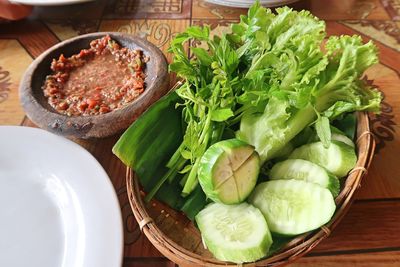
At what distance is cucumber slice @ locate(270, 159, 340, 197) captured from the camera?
62 cm

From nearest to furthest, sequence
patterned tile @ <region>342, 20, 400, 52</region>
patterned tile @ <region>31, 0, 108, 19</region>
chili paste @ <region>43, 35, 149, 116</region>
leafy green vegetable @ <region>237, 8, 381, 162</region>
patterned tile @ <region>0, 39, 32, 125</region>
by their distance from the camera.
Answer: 1. leafy green vegetable @ <region>237, 8, 381, 162</region>
2. chili paste @ <region>43, 35, 149, 116</region>
3. patterned tile @ <region>0, 39, 32, 125</region>
4. patterned tile @ <region>342, 20, 400, 52</region>
5. patterned tile @ <region>31, 0, 108, 19</region>

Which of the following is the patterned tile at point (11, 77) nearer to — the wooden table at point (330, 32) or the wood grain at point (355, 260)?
the wooden table at point (330, 32)

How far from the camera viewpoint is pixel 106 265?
0.64 metres

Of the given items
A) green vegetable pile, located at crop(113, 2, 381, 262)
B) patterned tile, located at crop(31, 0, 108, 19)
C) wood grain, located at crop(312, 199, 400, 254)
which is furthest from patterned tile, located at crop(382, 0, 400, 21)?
patterned tile, located at crop(31, 0, 108, 19)

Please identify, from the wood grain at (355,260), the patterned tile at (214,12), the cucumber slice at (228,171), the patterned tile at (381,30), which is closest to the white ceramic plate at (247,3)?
the patterned tile at (214,12)

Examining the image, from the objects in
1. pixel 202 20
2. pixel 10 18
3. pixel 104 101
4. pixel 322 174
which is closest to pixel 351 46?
pixel 322 174

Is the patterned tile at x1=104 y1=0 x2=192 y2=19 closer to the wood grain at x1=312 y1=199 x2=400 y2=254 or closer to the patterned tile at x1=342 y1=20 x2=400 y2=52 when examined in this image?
the patterned tile at x1=342 y1=20 x2=400 y2=52

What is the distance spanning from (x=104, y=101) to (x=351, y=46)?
0.58 m

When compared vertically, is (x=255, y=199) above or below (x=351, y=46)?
below

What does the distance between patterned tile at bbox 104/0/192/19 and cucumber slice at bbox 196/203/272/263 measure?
87 centimetres

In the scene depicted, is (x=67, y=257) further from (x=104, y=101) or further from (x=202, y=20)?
(x=202, y=20)

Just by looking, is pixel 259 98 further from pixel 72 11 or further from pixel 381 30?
pixel 72 11

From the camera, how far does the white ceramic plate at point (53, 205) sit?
0.69 m

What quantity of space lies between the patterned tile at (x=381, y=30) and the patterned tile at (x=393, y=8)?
0.16 ft
